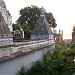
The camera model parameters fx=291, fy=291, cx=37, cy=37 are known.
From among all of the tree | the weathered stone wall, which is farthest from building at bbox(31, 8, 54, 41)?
the tree

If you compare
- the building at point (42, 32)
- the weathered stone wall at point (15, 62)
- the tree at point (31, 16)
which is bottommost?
the weathered stone wall at point (15, 62)

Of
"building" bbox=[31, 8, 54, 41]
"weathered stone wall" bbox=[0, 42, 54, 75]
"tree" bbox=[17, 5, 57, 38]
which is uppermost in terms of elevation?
"tree" bbox=[17, 5, 57, 38]

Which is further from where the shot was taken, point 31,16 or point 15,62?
point 31,16

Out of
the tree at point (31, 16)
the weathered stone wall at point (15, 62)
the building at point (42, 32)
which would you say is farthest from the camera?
the tree at point (31, 16)

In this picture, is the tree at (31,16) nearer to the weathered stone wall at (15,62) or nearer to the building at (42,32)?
the building at (42,32)

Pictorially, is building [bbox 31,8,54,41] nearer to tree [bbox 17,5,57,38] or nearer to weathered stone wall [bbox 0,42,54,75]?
weathered stone wall [bbox 0,42,54,75]

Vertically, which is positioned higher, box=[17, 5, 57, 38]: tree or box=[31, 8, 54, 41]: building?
box=[17, 5, 57, 38]: tree

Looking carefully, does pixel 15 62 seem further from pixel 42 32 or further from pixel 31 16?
pixel 31 16

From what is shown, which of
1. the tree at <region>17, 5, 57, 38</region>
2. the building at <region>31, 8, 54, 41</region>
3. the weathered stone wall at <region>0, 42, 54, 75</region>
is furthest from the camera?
the tree at <region>17, 5, 57, 38</region>

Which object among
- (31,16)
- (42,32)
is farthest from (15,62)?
(31,16)

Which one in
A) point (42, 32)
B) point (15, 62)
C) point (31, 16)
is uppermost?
point (31, 16)

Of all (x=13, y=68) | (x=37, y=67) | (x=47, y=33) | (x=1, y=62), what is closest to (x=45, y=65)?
(x=37, y=67)

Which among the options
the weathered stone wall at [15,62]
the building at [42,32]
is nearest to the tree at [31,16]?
the building at [42,32]

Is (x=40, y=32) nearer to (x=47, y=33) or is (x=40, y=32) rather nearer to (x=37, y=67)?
(x=47, y=33)
